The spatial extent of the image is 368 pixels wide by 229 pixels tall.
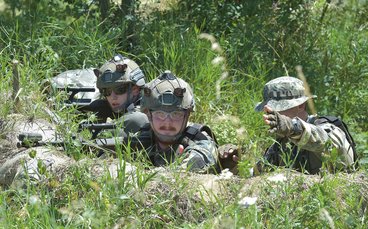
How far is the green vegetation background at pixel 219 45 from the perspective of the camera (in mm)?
9484

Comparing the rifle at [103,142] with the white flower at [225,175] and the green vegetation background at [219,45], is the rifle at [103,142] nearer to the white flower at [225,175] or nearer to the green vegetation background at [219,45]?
the white flower at [225,175]

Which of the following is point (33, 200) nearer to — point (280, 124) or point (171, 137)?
point (280, 124)

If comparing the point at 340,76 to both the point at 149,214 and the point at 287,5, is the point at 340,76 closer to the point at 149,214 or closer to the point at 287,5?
the point at 287,5

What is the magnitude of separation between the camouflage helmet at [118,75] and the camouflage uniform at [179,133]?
0.96 metres

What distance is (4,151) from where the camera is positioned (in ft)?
24.4

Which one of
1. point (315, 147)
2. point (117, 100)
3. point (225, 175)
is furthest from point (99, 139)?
point (225, 175)

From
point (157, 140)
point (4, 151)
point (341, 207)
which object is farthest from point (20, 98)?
point (341, 207)

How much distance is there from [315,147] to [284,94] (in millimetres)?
703

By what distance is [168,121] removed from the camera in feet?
23.2

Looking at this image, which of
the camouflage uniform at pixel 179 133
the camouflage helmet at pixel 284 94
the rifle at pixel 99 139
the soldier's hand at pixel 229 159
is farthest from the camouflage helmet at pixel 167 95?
the camouflage helmet at pixel 284 94

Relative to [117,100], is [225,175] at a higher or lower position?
higher

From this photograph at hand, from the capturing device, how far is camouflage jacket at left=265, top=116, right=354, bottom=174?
20.2ft

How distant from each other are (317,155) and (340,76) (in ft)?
13.7

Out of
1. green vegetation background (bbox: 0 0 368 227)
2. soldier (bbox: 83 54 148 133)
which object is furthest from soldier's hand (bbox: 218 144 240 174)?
green vegetation background (bbox: 0 0 368 227)
